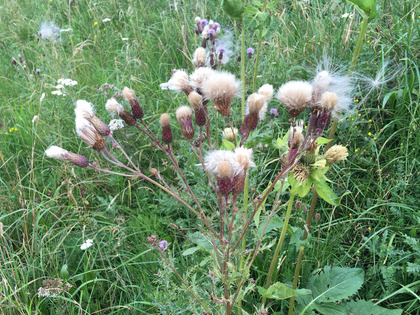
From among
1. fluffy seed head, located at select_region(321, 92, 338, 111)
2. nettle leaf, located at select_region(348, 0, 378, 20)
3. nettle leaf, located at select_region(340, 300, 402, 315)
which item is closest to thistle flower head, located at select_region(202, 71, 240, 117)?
fluffy seed head, located at select_region(321, 92, 338, 111)

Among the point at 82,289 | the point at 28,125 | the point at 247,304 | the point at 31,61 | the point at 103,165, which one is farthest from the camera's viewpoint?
the point at 31,61

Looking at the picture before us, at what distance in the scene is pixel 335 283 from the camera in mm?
1613

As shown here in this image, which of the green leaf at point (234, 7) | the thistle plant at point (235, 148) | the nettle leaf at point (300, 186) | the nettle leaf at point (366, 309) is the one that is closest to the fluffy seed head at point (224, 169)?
the thistle plant at point (235, 148)

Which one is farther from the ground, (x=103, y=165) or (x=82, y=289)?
(x=103, y=165)

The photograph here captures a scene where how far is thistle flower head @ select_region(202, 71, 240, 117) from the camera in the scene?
117cm

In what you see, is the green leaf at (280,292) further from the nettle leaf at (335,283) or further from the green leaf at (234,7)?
the green leaf at (234,7)

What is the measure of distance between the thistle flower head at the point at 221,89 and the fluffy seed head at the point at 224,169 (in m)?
0.25

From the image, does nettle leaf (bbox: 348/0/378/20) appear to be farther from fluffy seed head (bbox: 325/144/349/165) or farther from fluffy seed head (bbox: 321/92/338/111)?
fluffy seed head (bbox: 325/144/349/165)

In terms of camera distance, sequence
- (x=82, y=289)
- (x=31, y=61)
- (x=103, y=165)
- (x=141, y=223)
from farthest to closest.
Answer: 1. (x=31, y=61)
2. (x=103, y=165)
3. (x=141, y=223)
4. (x=82, y=289)

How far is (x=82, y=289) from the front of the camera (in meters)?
1.81

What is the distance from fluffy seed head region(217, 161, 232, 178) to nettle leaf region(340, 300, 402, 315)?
0.98 metres

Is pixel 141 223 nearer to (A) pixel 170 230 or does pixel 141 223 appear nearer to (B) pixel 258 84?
(A) pixel 170 230

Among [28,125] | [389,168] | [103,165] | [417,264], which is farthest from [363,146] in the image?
[28,125]

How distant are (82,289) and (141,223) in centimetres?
46
